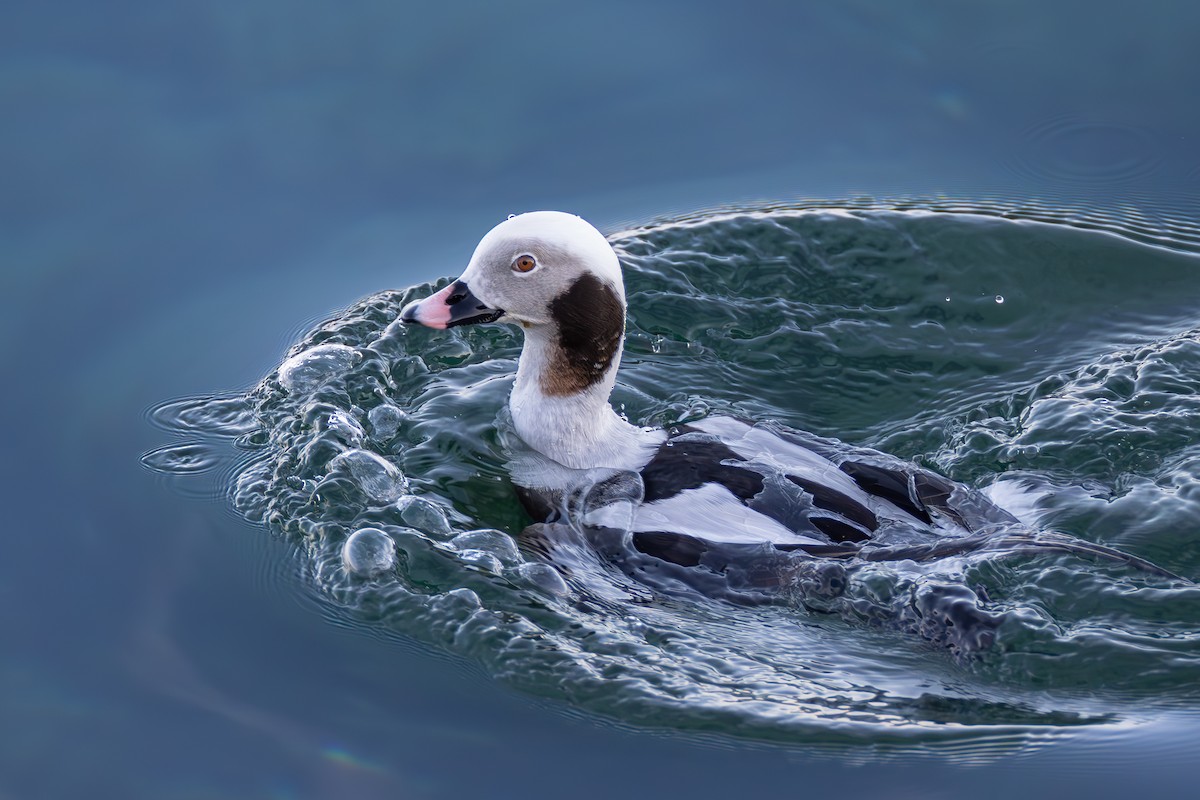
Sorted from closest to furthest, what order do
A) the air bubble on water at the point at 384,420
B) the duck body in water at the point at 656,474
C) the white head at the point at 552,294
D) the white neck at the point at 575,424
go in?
the duck body in water at the point at 656,474, the white head at the point at 552,294, the white neck at the point at 575,424, the air bubble on water at the point at 384,420

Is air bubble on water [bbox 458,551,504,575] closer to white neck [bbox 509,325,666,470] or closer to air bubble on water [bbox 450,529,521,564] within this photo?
air bubble on water [bbox 450,529,521,564]

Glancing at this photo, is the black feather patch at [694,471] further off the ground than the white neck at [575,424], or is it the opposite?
the white neck at [575,424]

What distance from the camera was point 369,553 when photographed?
5004 millimetres

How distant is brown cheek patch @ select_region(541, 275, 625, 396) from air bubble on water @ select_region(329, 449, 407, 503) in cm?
72

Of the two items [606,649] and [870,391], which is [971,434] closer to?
[870,391]

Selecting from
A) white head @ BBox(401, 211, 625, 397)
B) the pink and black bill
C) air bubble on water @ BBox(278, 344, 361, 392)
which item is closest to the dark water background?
air bubble on water @ BBox(278, 344, 361, 392)

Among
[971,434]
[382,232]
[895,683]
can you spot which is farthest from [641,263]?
[895,683]

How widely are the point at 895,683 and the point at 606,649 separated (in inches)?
38.8

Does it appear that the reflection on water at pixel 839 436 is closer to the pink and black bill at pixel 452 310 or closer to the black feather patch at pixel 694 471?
the black feather patch at pixel 694 471

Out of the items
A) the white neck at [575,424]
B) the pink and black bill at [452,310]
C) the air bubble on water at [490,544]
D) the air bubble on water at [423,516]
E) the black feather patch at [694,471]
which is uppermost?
the pink and black bill at [452,310]

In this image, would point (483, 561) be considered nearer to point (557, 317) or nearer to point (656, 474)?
point (656, 474)

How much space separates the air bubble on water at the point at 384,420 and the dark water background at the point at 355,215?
2.42 ft

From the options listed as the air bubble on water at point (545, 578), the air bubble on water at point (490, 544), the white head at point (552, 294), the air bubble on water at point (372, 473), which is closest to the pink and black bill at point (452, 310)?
the white head at point (552, 294)

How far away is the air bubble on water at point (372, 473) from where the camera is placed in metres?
5.39
